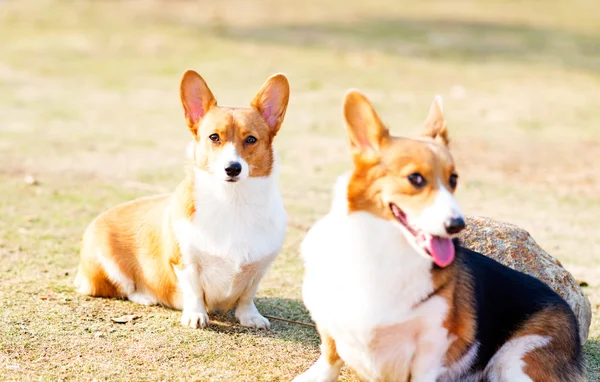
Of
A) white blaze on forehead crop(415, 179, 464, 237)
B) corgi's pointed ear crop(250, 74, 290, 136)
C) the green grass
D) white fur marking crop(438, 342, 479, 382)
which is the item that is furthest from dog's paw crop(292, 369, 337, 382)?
corgi's pointed ear crop(250, 74, 290, 136)

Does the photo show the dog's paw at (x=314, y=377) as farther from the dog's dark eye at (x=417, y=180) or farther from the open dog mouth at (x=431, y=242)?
the dog's dark eye at (x=417, y=180)

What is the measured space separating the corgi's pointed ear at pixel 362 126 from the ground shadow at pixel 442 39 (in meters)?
13.8

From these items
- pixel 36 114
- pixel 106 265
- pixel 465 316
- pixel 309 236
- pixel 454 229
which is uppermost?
pixel 454 229

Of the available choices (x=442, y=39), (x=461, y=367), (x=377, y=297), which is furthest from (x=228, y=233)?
(x=442, y=39)

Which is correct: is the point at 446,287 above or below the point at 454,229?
below

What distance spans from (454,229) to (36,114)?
368 inches

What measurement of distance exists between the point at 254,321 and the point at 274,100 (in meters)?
1.27

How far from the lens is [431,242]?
3.27 meters

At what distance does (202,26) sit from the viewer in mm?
19219

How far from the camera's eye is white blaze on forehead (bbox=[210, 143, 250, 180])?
4504mm

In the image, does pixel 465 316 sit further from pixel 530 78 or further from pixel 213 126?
pixel 530 78

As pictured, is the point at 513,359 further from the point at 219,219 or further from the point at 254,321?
the point at 219,219

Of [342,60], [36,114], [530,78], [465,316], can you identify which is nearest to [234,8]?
[342,60]

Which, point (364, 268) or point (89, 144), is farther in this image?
point (89, 144)
